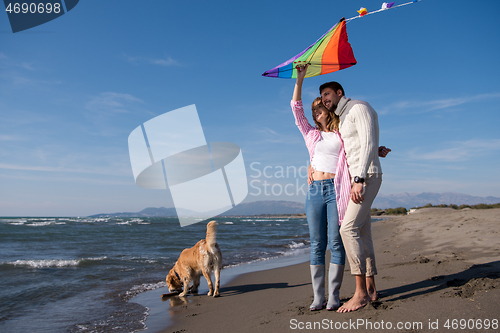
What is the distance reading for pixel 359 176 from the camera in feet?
7.61

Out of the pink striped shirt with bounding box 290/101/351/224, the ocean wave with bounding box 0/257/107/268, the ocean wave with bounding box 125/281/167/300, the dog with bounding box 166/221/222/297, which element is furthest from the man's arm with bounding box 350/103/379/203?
the ocean wave with bounding box 0/257/107/268

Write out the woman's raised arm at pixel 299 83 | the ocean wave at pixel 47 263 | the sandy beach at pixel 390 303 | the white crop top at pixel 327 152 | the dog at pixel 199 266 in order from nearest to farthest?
1. the sandy beach at pixel 390 303
2. the white crop top at pixel 327 152
3. the woman's raised arm at pixel 299 83
4. the dog at pixel 199 266
5. the ocean wave at pixel 47 263

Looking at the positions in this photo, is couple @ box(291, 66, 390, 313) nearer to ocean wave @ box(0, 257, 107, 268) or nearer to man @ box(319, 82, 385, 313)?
man @ box(319, 82, 385, 313)

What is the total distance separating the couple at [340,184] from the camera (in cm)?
236

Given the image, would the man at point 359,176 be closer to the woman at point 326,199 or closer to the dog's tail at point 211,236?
the woman at point 326,199

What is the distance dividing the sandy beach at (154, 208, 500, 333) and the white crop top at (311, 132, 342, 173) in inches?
49.4

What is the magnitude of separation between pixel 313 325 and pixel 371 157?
57.3 inches

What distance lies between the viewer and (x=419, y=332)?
1896 millimetres

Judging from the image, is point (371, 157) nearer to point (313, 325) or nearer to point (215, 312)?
point (313, 325)

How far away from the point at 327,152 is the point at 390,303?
1438 mm

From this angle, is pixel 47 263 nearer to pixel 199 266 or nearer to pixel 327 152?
pixel 199 266

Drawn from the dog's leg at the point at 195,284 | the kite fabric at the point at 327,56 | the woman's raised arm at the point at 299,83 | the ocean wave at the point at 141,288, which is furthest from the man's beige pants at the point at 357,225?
the ocean wave at the point at 141,288

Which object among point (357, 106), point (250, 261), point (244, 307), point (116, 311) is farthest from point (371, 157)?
point (250, 261)

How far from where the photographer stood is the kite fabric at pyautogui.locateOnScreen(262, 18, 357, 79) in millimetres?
3009
